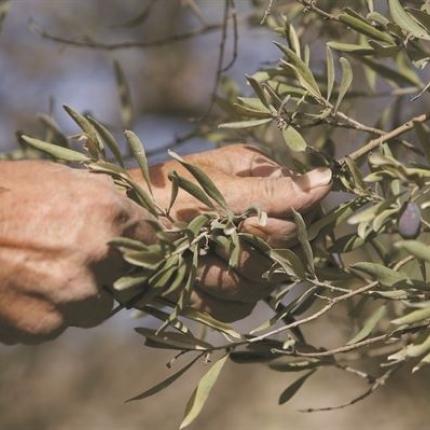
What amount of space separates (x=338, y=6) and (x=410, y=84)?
0.15 metres

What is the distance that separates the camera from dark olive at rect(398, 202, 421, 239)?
889 mm

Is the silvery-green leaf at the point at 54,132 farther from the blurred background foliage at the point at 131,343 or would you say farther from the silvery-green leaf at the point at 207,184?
the blurred background foliage at the point at 131,343

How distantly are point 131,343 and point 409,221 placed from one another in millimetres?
3955

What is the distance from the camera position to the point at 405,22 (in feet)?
3.19

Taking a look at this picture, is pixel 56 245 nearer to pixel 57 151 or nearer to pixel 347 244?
pixel 57 151

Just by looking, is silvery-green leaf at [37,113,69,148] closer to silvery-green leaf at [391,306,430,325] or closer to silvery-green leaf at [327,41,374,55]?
silvery-green leaf at [327,41,374,55]

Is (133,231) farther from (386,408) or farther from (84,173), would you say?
(386,408)

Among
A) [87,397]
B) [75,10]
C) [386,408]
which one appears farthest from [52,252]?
[75,10]

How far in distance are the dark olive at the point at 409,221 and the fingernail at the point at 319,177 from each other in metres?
0.13

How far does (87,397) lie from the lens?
4.45m

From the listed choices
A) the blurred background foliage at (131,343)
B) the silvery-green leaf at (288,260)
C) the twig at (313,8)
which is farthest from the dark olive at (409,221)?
the blurred background foliage at (131,343)

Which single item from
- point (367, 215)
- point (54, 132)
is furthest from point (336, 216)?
point (54, 132)

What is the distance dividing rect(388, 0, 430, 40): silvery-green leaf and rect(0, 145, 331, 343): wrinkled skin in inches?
6.1

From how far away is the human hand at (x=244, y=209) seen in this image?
40.5 inches
